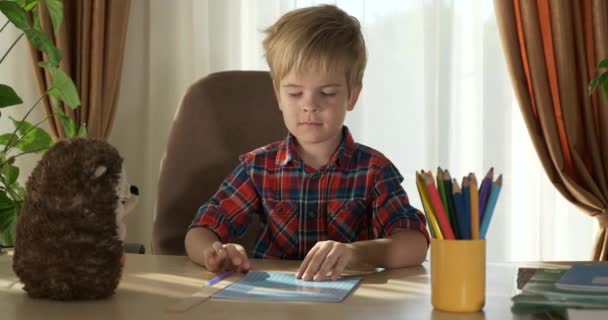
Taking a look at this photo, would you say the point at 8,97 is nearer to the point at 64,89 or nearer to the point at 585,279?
the point at 64,89

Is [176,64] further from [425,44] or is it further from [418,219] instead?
[418,219]

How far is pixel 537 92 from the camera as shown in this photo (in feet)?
10.4

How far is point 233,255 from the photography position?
4.56ft

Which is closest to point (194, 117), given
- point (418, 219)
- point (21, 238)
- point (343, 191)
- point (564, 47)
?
point (343, 191)

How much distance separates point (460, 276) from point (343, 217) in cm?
69

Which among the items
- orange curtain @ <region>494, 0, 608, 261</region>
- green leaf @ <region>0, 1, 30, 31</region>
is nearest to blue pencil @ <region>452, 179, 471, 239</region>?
green leaf @ <region>0, 1, 30, 31</region>

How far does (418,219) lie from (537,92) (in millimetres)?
1664

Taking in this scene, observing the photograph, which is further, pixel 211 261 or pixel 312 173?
pixel 312 173

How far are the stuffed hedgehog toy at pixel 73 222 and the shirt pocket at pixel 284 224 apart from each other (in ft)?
2.13

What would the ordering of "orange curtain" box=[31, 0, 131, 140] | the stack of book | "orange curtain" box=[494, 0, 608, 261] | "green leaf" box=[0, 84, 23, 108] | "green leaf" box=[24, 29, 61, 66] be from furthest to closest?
"orange curtain" box=[31, 0, 131, 140]
"orange curtain" box=[494, 0, 608, 261]
"green leaf" box=[24, 29, 61, 66]
"green leaf" box=[0, 84, 23, 108]
the stack of book

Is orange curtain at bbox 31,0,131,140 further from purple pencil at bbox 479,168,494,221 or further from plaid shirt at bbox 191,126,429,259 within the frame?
purple pencil at bbox 479,168,494,221

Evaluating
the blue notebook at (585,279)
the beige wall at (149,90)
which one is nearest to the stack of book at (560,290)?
the blue notebook at (585,279)

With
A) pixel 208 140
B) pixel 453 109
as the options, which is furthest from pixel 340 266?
pixel 453 109

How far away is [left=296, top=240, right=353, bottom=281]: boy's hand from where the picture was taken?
4.26ft
